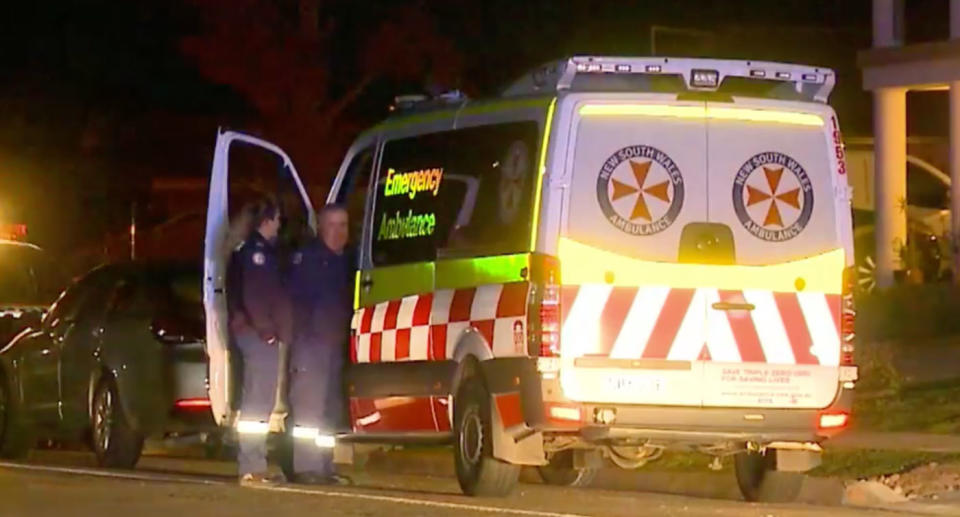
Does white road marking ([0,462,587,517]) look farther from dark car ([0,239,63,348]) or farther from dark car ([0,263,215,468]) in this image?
dark car ([0,239,63,348])

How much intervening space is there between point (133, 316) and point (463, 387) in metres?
3.58

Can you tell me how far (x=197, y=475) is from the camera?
→ 13.6 m

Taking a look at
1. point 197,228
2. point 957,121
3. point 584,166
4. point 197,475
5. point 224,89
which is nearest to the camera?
point 584,166

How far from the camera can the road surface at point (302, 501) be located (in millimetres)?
10805

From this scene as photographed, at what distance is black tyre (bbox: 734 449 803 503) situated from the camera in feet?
39.0

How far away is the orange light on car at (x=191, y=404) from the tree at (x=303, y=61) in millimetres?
14993

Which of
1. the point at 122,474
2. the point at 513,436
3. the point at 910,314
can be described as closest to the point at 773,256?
the point at 513,436

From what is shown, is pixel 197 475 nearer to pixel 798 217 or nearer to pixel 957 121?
pixel 798 217

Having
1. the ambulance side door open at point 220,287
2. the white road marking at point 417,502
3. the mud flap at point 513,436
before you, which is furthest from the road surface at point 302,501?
the ambulance side door open at point 220,287

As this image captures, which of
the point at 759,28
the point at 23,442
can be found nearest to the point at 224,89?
the point at 759,28

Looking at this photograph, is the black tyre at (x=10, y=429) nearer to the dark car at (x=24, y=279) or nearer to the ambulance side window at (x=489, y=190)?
the dark car at (x=24, y=279)

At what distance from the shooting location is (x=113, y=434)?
47.2 feet

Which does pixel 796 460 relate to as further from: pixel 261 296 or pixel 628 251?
pixel 261 296

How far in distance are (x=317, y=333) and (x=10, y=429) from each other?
413 cm
